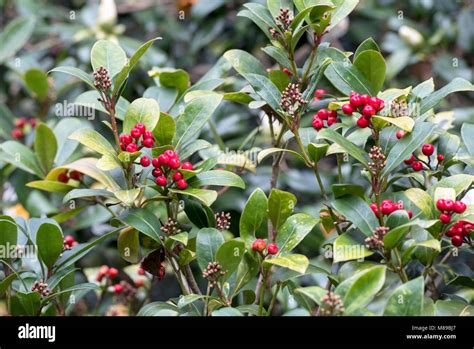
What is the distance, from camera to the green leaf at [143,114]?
4.03 ft

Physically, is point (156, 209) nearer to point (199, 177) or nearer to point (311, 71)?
point (199, 177)

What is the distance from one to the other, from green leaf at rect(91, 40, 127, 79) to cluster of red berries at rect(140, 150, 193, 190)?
Result: 18 centimetres

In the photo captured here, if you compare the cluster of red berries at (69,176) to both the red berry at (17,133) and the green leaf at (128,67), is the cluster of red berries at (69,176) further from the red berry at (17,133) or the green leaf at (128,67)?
the red berry at (17,133)

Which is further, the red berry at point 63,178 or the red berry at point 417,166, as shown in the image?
the red berry at point 63,178

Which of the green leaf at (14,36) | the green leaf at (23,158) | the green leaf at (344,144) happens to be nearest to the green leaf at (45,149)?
the green leaf at (23,158)

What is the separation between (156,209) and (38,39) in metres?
1.69

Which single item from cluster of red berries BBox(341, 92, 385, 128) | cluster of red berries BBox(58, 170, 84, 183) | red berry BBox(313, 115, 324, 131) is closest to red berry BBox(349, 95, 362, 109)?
cluster of red berries BBox(341, 92, 385, 128)

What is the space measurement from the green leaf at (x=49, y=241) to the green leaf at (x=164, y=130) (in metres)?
0.23

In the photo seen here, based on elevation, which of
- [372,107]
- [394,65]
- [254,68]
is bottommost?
[372,107]

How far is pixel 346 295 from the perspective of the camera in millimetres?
1002

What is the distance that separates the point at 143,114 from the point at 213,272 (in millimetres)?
291

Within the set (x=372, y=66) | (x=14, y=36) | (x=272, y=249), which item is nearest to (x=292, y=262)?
(x=272, y=249)
